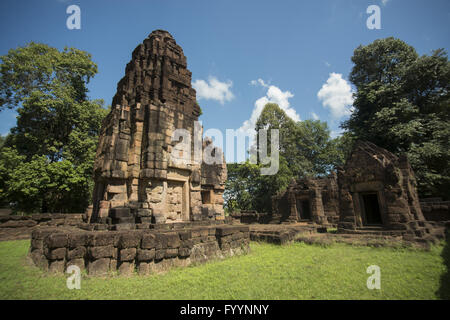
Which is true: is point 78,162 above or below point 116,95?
below

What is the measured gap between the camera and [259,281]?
13.7 ft

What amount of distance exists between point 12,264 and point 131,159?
12.9 ft

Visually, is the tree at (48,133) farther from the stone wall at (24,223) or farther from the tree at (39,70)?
the stone wall at (24,223)

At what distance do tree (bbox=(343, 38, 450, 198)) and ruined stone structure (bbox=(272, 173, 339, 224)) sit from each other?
5631mm

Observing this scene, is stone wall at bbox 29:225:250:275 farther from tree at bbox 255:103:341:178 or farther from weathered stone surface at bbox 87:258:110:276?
tree at bbox 255:103:341:178

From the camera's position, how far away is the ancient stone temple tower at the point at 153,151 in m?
6.89

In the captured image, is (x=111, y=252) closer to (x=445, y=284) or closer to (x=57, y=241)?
(x=57, y=241)

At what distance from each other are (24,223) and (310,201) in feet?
61.9

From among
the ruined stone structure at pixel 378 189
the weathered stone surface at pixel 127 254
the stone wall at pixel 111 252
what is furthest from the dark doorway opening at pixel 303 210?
the weathered stone surface at pixel 127 254

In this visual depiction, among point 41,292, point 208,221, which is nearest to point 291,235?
point 208,221

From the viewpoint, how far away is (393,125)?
55.8 ft

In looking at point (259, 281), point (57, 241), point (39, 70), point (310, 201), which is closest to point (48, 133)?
point (39, 70)

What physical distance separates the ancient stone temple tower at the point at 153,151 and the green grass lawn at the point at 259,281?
2290 millimetres
